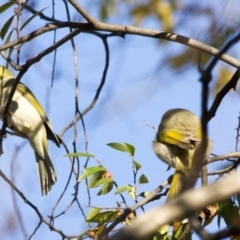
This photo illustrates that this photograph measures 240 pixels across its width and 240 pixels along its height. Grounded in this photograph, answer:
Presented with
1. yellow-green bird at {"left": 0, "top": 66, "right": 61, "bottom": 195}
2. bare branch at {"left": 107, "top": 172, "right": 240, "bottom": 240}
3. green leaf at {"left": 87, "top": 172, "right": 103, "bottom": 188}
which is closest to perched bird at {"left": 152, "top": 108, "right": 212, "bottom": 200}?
green leaf at {"left": 87, "top": 172, "right": 103, "bottom": 188}

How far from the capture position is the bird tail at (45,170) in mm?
6090

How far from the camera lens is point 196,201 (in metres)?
1.41

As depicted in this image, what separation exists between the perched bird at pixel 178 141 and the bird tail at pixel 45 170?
3.79 ft

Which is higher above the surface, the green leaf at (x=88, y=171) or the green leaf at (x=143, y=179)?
the green leaf at (x=88, y=171)

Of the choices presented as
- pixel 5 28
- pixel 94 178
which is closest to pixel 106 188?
pixel 94 178

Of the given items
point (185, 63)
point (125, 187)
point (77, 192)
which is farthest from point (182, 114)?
point (185, 63)

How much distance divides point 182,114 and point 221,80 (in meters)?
1.67

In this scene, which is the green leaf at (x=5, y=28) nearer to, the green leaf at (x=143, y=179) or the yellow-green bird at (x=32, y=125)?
the green leaf at (x=143, y=179)

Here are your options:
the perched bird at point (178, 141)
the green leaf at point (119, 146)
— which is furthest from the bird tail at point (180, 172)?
the green leaf at point (119, 146)

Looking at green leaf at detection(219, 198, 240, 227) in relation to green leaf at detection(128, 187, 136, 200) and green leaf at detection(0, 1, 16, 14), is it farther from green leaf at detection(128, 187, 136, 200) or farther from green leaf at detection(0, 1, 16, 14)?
green leaf at detection(0, 1, 16, 14)

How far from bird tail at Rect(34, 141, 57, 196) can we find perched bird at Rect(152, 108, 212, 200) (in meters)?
1.16

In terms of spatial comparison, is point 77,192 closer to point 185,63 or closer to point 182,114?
point 182,114

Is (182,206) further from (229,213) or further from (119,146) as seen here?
(119,146)

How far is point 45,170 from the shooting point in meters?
6.18
